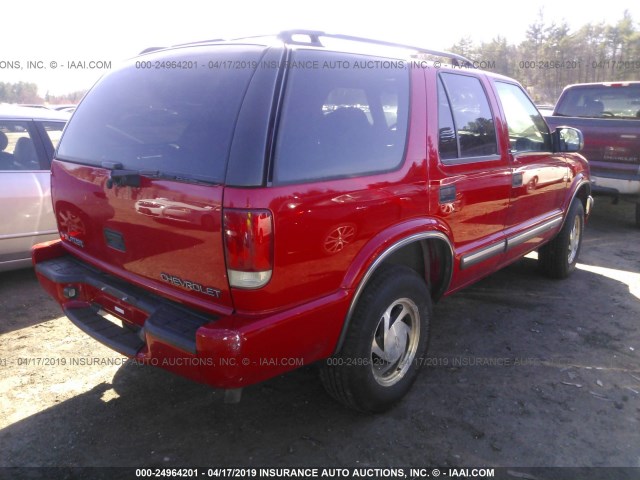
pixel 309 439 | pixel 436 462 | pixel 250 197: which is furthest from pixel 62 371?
pixel 436 462

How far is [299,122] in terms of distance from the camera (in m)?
2.13

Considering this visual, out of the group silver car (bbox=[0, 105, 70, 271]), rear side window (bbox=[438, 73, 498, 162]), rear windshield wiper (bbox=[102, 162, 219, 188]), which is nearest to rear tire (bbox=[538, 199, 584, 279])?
rear side window (bbox=[438, 73, 498, 162])

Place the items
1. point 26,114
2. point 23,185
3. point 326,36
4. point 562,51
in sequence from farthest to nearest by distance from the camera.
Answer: point 562,51
point 26,114
point 23,185
point 326,36

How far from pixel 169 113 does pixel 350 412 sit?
1.84 metres

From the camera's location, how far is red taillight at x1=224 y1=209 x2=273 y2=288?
193 cm

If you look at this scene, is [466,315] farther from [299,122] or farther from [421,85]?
[299,122]

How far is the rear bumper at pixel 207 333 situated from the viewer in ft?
6.52

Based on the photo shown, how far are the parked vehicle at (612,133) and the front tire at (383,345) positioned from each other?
5428 mm

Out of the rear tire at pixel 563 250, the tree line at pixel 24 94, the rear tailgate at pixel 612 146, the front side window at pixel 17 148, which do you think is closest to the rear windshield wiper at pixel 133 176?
the front side window at pixel 17 148

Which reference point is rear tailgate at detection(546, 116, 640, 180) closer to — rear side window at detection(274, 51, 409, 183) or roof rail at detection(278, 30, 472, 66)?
roof rail at detection(278, 30, 472, 66)

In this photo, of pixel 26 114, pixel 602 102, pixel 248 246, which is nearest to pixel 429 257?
pixel 248 246

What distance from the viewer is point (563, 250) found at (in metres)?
4.84

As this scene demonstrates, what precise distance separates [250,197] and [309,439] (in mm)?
1367

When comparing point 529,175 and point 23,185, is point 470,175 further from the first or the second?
point 23,185
